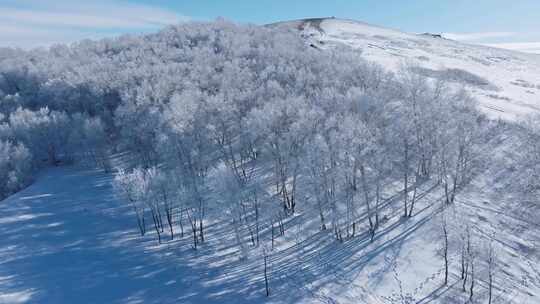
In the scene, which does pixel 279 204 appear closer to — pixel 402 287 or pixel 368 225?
pixel 368 225

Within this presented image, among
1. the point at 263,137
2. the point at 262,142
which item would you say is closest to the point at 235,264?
the point at 263,137

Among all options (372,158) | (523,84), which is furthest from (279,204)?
(523,84)

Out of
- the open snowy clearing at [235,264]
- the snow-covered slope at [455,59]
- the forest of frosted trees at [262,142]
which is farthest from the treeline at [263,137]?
the snow-covered slope at [455,59]

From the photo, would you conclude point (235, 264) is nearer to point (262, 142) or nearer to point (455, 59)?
point (262, 142)

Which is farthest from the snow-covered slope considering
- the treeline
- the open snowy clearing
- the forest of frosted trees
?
the open snowy clearing

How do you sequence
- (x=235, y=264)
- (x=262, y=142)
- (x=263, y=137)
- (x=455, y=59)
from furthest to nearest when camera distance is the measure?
(x=455, y=59) → (x=262, y=142) → (x=263, y=137) → (x=235, y=264)

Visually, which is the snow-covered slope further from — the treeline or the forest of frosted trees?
the forest of frosted trees

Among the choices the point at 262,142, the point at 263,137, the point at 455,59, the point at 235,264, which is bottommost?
the point at 235,264

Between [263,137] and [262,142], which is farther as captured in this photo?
[262,142]
